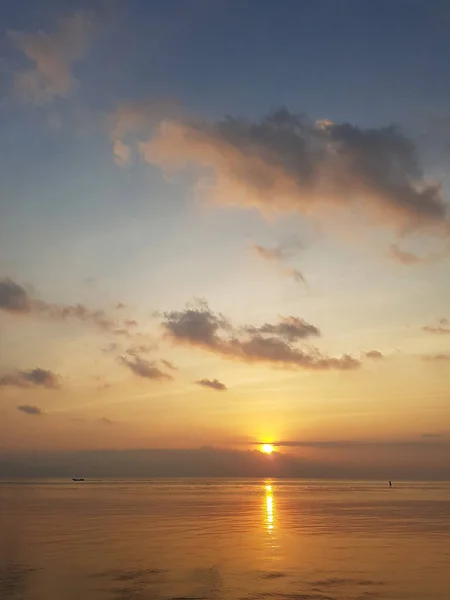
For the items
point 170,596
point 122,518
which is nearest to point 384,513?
point 122,518

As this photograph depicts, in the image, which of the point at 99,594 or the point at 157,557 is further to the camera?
the point at 157,557

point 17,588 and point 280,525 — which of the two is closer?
point 17,588

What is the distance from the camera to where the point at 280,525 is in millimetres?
60469

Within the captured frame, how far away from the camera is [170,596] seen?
27609 millimetres

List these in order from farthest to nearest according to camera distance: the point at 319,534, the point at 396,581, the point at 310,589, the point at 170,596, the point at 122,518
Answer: the point at 122,518, the point at 319,534, the point at 396,581, the point at 310,589, the point at 170,596

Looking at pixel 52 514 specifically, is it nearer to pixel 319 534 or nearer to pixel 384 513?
pixel 319 534

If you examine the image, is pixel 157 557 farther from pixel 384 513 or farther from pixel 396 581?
pixel 384 513

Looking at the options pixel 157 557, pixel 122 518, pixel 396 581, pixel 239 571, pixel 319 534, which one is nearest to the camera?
pixel 396 581

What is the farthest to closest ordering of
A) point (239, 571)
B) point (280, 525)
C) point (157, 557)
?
1. point (280, 525)
2. point (157, 557)
3. point (239, 571)

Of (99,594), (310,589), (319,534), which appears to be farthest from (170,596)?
(319,534)

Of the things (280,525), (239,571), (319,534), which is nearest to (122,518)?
(280,525)

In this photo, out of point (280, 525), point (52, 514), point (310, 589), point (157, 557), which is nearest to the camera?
point (310, 589)

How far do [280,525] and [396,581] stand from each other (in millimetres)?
30314

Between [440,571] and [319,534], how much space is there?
18.7m
